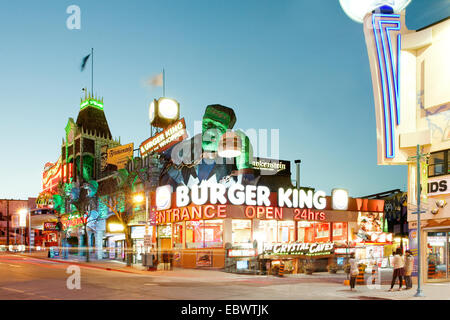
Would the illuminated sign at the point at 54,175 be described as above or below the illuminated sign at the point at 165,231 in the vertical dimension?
above

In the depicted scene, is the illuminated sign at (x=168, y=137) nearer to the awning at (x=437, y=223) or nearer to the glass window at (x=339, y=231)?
the glass window at (x=339, y=231)

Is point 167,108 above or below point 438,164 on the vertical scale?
above

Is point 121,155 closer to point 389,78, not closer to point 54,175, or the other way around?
point 54,175

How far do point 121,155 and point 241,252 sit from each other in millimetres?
28448

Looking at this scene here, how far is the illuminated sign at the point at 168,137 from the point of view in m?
47.8

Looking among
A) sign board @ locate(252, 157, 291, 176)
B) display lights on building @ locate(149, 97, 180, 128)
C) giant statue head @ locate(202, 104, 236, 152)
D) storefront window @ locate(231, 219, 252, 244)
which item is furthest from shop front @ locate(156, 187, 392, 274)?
sign board @ locate(252, 157, 291, 176)

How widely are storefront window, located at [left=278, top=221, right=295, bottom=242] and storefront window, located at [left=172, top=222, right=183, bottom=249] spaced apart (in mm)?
10370

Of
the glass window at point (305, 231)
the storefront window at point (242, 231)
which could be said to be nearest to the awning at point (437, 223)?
the storefront window at point (242, 231)

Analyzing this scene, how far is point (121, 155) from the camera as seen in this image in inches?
2320

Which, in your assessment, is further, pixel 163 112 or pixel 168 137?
pixel 163 112

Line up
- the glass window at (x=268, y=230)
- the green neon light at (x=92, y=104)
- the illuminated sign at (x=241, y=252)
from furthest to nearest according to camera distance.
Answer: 1. the green neon light at (x=92, y=104)
2. the glass window at (x=268, y=230)
3. the illuminated sign at (x=241, y=252)

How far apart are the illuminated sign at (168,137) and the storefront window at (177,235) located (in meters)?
9.98

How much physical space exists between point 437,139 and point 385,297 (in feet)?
32.1

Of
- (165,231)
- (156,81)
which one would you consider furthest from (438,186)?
(156,81)
